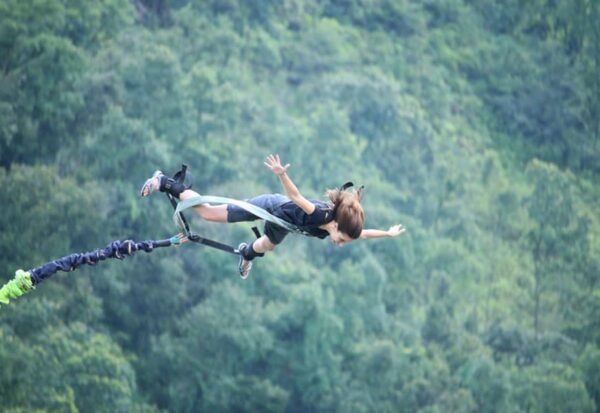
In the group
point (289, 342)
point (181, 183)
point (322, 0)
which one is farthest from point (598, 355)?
point (181, 183)

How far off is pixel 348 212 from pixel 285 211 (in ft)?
1.59

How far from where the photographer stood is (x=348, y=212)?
28.0 feet

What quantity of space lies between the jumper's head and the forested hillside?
58.0ft

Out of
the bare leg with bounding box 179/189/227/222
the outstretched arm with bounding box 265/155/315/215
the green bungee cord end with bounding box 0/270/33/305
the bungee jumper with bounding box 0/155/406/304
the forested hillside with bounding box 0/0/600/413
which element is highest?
the outstretched arm with bounding box 265/155/315/215

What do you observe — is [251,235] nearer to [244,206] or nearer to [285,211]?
[285,211]

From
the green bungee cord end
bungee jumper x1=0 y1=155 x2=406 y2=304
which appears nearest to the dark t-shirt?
bungee jumper x1=0 y1=155 x2=406 y2=304

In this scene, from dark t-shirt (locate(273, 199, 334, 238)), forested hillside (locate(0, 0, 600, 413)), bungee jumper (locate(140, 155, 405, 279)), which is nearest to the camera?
bungee jumper (locate(140, 155, 405, 279))

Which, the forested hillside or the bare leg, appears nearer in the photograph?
the bare leg

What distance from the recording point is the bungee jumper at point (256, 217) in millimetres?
8414

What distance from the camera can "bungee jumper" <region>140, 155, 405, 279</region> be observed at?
28.0 feet

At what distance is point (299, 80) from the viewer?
1737 inches

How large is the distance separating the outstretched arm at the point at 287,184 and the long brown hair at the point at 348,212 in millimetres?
178

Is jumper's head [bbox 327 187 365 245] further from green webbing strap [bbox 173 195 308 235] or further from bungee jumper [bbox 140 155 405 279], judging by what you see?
green webbing strap [bbox 173 195 308 235]

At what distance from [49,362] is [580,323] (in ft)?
55.7
